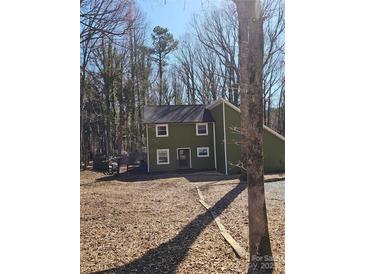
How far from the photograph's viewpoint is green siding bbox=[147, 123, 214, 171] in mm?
2416

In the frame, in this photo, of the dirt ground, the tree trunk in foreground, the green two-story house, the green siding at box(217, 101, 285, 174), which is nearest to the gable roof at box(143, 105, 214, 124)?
the green two-story house

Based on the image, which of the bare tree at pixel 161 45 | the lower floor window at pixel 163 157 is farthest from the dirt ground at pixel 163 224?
the bare tree at pixel 161 45

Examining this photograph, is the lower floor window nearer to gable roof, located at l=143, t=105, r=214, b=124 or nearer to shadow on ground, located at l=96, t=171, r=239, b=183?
shadow on ground, located at l=96, t=171, r=239, b=183

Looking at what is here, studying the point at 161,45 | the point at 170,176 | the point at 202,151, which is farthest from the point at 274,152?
the point at 161,45

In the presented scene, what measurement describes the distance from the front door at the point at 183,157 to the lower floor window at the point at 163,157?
0.09 m

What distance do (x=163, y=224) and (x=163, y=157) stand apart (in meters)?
0.50

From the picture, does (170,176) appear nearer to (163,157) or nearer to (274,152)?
(163,157)

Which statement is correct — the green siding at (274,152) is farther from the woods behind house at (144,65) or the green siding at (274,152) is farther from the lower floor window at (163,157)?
the lower floor window at (163,157)

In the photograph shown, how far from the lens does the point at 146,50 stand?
86.2 inches

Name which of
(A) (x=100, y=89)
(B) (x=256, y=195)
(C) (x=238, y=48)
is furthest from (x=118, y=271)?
(C) (x=238, y=48)

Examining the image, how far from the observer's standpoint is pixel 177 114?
8.16 feet
